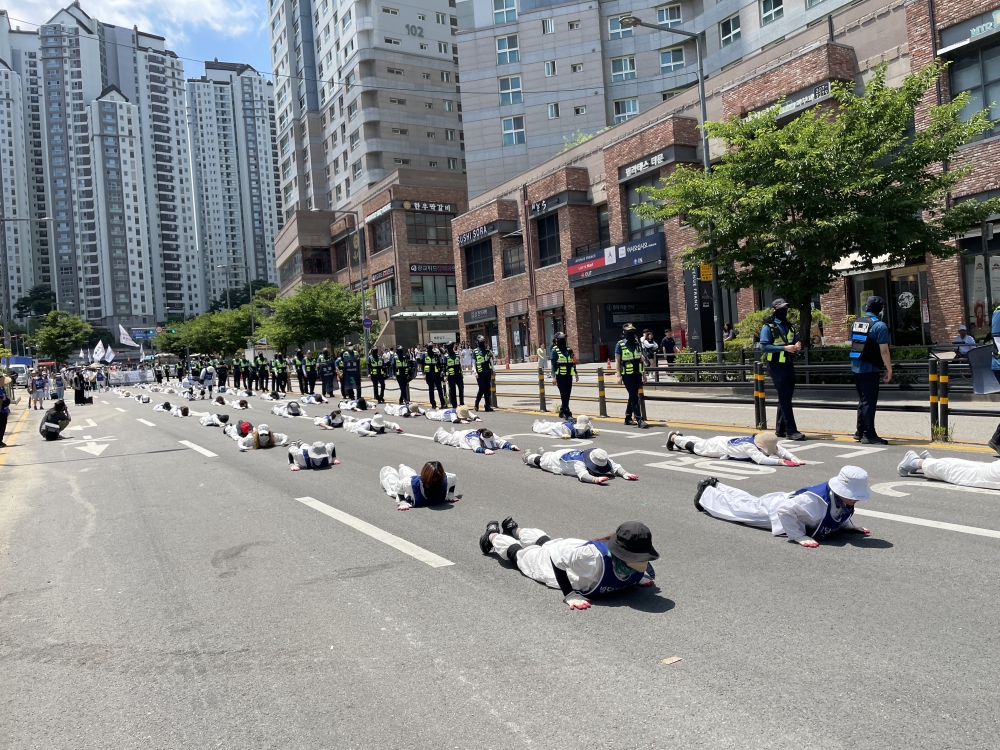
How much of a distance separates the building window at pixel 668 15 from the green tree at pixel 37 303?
398ft

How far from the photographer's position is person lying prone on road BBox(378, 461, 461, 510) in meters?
7.31

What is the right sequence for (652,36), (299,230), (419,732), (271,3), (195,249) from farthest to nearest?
1. (195,249)
2. (271,3)
3. (299,230)
4. (652,36)
5. (419,732)

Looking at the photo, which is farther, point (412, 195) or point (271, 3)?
point (271, 3)

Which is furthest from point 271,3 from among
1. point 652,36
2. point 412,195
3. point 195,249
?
point 195,249

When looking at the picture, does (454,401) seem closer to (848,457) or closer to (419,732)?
(848,457)

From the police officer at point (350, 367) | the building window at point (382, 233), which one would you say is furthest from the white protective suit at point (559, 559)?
the building window at point (382, 233)

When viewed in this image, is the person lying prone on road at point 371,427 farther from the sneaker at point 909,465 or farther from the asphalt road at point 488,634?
the sneaker at point 909,465

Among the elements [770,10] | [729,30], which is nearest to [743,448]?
[770,10]

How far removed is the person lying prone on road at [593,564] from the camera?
438cm

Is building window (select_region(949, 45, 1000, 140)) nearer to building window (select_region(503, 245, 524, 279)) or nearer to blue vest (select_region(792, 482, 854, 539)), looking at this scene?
blue vest (select_region(792, 482, 854, 539))

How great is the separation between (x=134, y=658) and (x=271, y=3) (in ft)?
333

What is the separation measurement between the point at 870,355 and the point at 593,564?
6826 mm

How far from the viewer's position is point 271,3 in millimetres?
90250

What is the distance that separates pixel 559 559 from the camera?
4688mm
